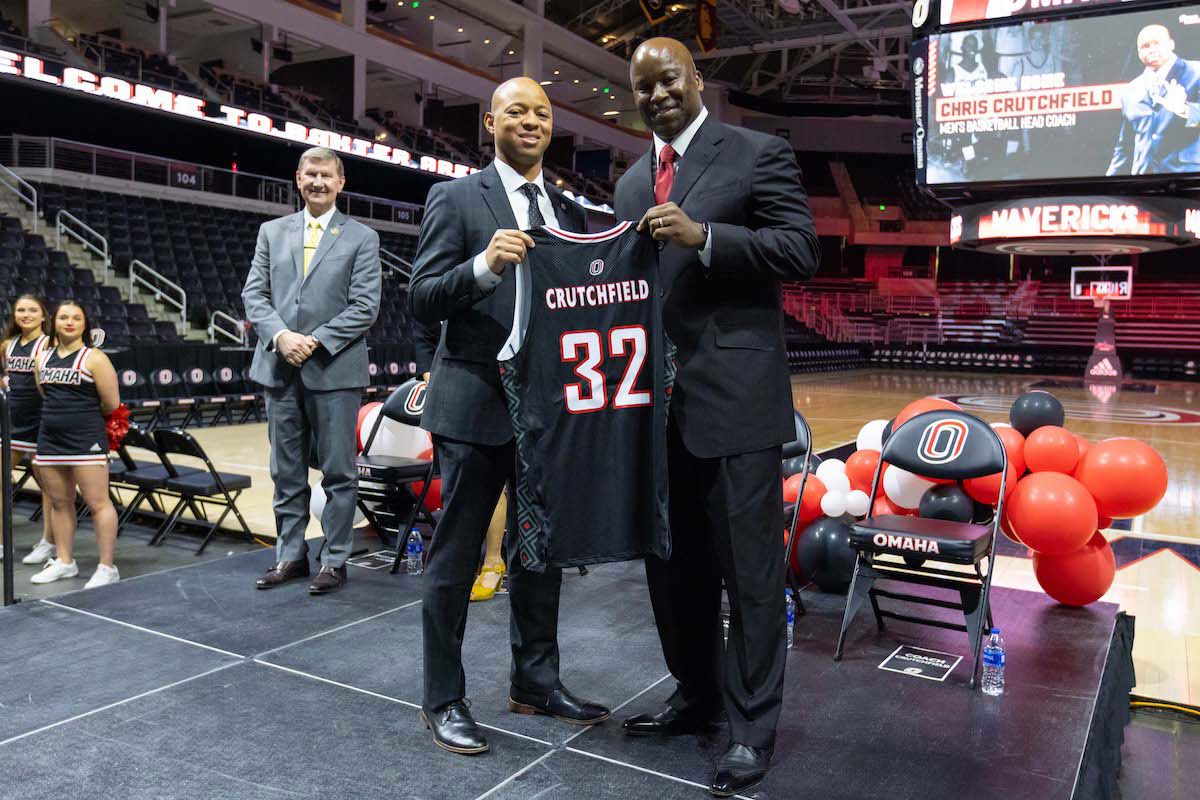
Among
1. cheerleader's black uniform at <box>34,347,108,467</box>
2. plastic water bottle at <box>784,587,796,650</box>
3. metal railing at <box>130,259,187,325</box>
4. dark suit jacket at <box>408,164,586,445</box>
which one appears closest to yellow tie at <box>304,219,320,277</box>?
cheerleader's black uniform at <box>34,347,108,467</box>

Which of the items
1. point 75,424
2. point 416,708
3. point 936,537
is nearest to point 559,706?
point 416,708

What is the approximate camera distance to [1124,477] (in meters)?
3.82

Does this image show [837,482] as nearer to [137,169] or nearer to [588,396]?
[588,396]

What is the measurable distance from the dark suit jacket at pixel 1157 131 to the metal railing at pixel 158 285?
12.0m

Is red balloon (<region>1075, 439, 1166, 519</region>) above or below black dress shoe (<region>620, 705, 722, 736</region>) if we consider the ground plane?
above

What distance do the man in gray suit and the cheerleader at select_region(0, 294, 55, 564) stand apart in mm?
1279

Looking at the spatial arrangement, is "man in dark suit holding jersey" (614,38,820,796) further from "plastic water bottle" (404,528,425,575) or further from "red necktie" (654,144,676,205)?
"plastic water bottle" (404,528,425,575)

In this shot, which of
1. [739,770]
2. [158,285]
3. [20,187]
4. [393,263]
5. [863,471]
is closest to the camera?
[739,770]

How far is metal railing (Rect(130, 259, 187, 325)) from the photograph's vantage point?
41.6 feet

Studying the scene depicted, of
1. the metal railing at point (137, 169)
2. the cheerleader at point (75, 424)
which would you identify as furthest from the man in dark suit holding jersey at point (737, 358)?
the metal railing at point (137, 169)

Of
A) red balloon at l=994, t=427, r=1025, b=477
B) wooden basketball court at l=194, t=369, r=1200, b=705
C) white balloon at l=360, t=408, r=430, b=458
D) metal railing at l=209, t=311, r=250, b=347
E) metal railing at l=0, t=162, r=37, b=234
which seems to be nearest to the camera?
wooden basketball court at l=194, t=369, r=1200, b=705

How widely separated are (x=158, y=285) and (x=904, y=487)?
1233cm

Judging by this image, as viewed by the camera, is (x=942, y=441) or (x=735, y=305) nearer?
(x=735, y=305)

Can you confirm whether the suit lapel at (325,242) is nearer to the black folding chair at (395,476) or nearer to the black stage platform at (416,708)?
the black folding chair at (395,476)
